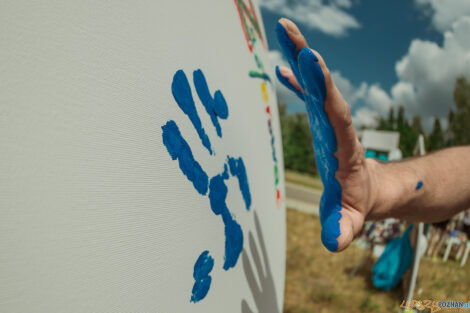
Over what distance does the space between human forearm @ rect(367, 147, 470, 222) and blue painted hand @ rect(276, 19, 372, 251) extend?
11 centimetres

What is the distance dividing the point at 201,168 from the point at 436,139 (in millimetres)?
21787

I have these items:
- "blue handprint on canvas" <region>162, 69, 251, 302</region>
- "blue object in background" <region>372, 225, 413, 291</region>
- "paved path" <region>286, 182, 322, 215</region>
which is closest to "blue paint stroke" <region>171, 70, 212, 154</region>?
"blue handprint on canvas" <region>162, 69, 251, 302</region>

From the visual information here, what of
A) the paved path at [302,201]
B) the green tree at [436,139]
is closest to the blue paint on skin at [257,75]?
the paved path at [302,201]

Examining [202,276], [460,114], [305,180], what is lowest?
[305,180]

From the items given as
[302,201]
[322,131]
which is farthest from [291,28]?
[302,201]

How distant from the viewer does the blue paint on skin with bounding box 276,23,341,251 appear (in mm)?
573

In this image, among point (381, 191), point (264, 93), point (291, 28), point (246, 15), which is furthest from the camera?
point (264, 93)

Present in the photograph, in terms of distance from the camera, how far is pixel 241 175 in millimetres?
1076

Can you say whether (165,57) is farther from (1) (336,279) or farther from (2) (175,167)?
(1) (336,279)

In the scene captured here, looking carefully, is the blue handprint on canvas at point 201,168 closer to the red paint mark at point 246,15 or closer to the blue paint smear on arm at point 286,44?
the blue paint smear on arm at point 286,44

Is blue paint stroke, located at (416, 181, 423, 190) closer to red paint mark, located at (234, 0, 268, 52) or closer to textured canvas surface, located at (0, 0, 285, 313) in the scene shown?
textured canvas surface, located at (0, 0, 285, 313)

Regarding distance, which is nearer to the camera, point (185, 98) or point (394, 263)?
point (185, 98)

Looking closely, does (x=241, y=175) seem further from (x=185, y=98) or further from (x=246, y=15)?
(x=246, y=15)

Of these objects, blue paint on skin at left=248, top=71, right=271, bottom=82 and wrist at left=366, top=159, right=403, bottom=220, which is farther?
blue paint on skin at left=248, top=71, right=271, bottom=82
